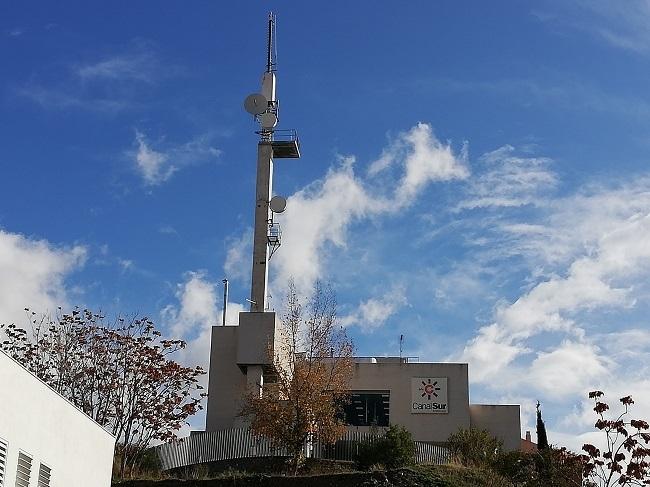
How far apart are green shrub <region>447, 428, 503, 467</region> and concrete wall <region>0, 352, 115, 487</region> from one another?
1816 cm

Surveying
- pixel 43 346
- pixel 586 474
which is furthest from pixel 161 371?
pixel 586 474

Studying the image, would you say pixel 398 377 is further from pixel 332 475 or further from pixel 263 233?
pixel 332 475

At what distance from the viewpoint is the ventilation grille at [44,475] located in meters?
19.4

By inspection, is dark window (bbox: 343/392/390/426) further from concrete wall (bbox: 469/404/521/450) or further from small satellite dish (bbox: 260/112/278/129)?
small satellite dish (bbox: 260/112/278/129)

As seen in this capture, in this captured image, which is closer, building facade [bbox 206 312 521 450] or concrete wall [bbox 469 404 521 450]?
building facade [bbox 206 312 521 450]

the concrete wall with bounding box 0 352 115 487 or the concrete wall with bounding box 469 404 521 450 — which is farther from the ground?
the concrete wall with bounding box 469 404 521 450

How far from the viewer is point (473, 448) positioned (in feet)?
137

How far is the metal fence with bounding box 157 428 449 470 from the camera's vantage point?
38906 mm

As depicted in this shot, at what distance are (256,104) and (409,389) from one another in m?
15.8

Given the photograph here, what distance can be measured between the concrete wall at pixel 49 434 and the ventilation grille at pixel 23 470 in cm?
11

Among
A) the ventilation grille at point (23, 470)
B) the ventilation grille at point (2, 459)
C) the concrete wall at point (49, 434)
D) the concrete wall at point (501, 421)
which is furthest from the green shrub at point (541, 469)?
the ventilation grille at point (2, 459)

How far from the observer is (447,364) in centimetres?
4897

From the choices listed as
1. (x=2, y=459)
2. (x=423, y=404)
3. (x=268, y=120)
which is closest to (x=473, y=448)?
(x=423, y=404)

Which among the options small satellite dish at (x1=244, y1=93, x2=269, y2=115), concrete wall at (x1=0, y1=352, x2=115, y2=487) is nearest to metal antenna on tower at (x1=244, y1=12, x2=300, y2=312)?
small satellite dish at (x1=244, y1=93, x2=269, y2=115)
